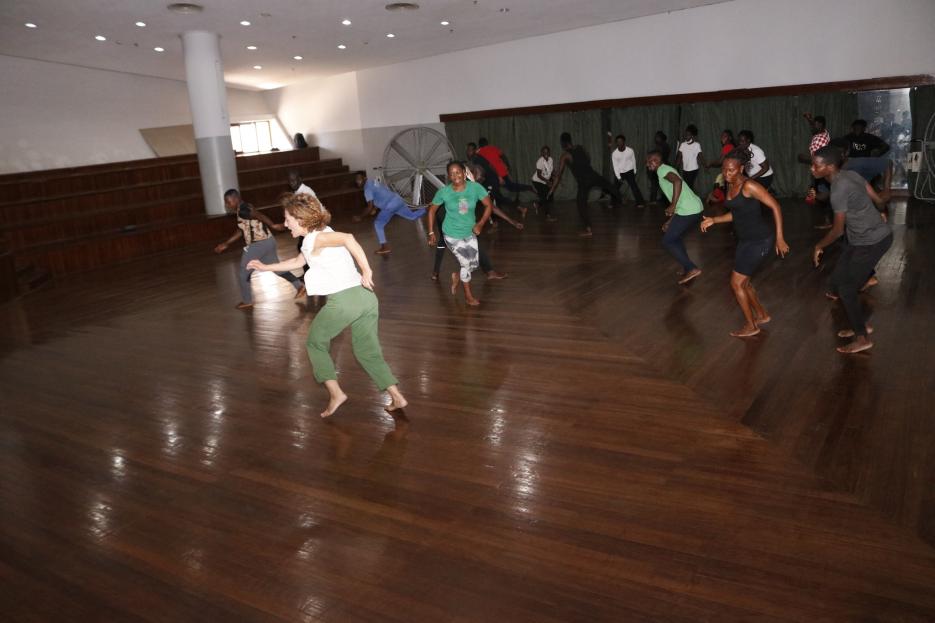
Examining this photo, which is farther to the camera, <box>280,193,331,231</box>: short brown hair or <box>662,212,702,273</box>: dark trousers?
<box>662,212,702,273</box>: dark trousers

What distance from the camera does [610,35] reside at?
12.4 metres

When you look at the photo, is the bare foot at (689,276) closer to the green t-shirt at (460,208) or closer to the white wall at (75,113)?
the green t-shirt at (460,208)

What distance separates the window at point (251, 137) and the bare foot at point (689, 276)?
13765 millimetres

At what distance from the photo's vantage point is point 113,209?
11992 mm

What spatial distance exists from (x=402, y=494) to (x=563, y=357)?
195 centimetres

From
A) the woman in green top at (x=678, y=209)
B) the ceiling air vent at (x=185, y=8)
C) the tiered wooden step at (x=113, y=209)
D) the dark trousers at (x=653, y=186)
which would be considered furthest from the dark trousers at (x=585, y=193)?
the tiered wooden step at (x=113, y=209)

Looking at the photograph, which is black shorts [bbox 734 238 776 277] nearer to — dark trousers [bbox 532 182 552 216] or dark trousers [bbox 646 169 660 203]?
dark trousers [bbox 532 182 552 216]

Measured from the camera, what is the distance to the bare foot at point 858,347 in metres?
4.36

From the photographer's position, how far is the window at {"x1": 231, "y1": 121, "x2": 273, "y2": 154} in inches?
689

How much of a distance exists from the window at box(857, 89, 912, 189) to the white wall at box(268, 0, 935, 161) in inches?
19.7

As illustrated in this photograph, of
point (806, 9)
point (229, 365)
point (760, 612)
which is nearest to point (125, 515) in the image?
point (229, 365)

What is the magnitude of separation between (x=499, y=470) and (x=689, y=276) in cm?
385

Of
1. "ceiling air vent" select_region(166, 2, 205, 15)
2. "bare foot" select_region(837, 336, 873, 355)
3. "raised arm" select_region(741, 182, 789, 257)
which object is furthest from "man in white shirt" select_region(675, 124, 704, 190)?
"ceiling air vent" select_region(166, 2, 205, 15)

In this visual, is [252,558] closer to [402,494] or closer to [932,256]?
[402,494]
